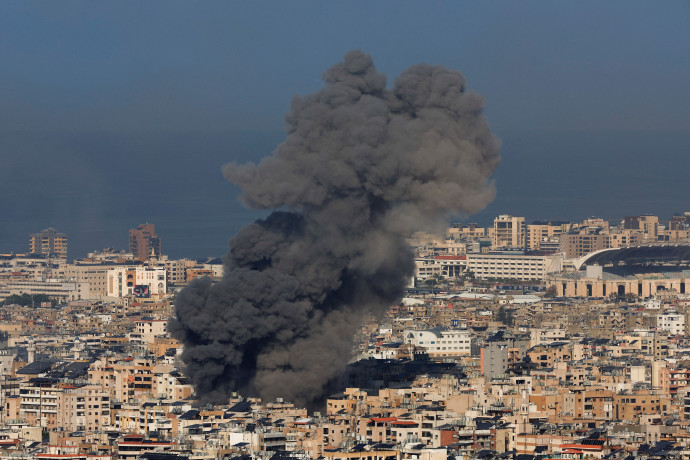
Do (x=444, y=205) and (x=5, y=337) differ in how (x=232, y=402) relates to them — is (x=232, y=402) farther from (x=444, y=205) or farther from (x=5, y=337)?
(x=5, y=337)

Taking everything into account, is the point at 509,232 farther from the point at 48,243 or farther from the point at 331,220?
the point at 331,220

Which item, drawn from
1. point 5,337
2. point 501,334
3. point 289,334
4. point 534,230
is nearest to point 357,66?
point 289,334

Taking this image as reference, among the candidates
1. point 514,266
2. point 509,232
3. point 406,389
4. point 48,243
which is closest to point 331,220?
point 406,389

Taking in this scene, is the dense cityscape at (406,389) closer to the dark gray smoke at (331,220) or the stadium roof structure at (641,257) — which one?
the dark gray smoke at (331,220)

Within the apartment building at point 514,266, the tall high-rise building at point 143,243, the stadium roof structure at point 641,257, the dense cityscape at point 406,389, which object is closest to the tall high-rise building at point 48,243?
the tall high-rise building at point 143,243

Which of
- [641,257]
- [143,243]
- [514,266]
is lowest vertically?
[641,257]
